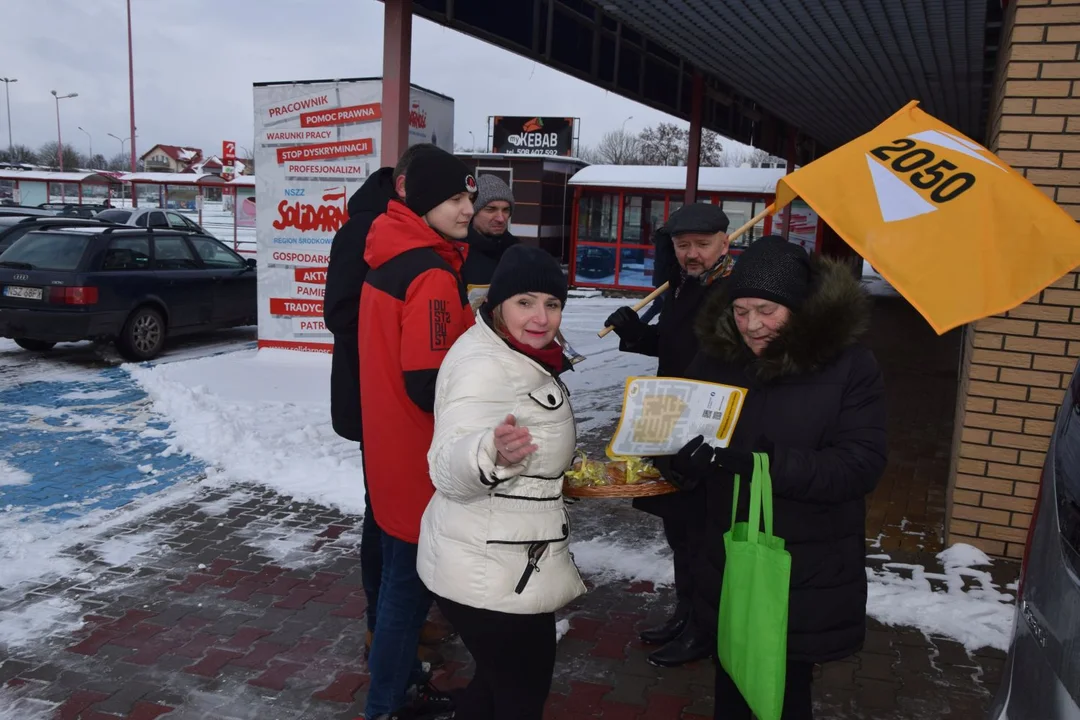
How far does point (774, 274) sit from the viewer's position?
8.14 feet

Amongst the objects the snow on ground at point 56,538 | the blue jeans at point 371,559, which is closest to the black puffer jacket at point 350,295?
the blue jeans at point 371,559

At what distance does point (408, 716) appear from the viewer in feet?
10.1

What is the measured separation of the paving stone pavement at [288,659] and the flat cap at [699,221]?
183cm

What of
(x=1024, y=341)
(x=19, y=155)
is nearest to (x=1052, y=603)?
(x=1024, y=341)

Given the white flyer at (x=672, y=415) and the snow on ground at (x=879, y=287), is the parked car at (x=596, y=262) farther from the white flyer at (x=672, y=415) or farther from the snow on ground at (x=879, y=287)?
the white flyer at (x=672, y=415)

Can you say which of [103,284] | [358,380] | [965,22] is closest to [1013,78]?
[965,22]

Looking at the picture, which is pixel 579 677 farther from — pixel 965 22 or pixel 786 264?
pixel 965 22

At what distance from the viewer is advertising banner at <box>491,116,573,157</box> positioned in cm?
3039

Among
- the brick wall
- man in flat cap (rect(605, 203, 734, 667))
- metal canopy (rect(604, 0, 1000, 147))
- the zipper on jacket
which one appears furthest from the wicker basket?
metal canopy (rect(604, 0, 1000, 147))

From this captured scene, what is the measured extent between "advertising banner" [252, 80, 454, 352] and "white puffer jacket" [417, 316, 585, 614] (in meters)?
7.08

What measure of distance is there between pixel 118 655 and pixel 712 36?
6469mm

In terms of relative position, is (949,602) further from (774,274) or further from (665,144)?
(665,144)

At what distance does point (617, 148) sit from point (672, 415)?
234ft

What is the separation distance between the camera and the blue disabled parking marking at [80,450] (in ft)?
18.3
